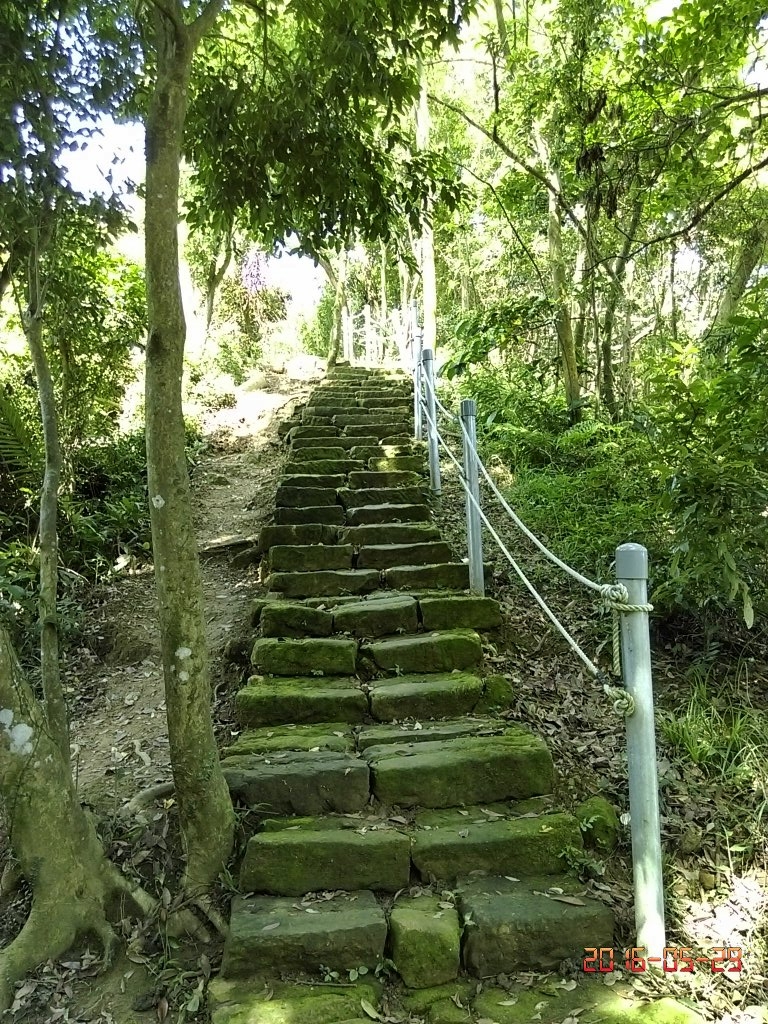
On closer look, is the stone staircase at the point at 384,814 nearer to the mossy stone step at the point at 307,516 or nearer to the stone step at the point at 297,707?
the stone step at the point at 297,707

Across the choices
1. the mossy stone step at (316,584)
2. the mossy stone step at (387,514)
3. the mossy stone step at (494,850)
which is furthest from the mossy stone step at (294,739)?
the mossy stone step at (387,514)

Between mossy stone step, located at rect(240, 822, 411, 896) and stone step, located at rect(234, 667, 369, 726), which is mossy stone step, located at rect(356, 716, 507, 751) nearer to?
stone step, located at rect(234, 667, 369, 726)

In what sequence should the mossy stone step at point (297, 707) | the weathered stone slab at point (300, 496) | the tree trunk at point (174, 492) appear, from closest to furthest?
the tree trunk at point (174, 492)
the mossy stone step at point (297, 707)
the weathered stone slab at point (300, 496)

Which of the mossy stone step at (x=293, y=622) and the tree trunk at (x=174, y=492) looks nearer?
the tree trunk at (x=174, y=492)

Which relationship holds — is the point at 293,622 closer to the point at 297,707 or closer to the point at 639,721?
the point at 297,707

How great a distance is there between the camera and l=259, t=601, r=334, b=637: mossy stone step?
3.80 meters

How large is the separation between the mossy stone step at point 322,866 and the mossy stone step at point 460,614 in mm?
1484

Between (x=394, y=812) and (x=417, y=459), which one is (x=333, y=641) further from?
(x=417, y=459)

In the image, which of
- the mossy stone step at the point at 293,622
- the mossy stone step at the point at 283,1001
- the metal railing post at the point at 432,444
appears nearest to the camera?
the mossy stone step at the point at 283,1001

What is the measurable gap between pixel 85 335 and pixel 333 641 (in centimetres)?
384

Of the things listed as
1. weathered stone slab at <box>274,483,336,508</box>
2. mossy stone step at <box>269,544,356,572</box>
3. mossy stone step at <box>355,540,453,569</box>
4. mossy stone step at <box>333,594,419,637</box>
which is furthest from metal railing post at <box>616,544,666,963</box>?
weathered stone slab at <box>274,483,336,508</box>

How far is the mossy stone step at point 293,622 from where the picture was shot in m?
3.80

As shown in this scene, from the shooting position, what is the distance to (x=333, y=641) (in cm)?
361
